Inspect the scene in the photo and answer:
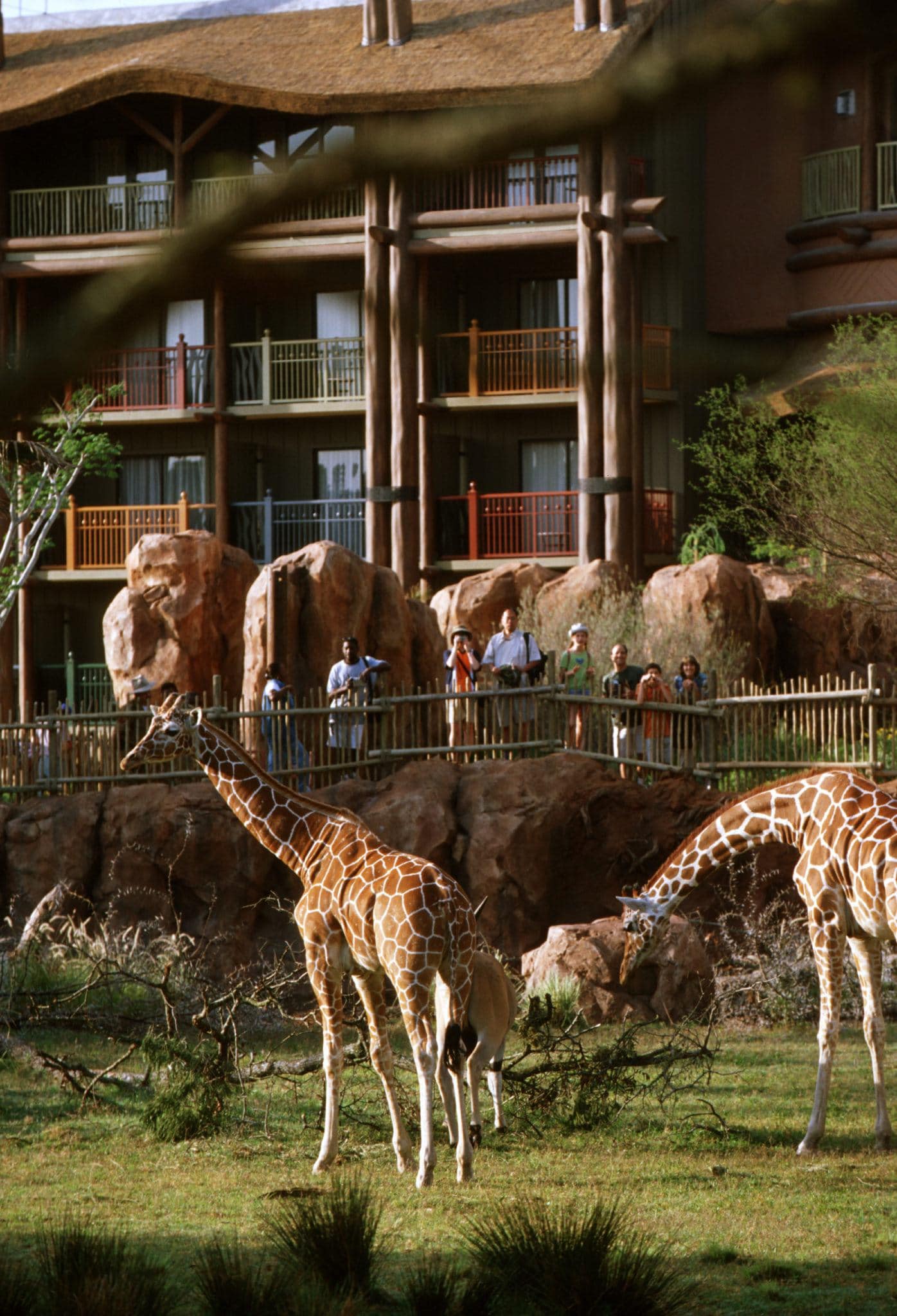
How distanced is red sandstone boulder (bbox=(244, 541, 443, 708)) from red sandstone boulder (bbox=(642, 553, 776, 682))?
3.72 m

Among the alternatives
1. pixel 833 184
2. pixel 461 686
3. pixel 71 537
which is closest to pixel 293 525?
pixel 71 537

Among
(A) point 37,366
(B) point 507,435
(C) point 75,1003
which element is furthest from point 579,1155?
(B) point 507,435

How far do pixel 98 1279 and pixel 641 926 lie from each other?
520 centimetres

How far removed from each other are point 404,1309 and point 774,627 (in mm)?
19593

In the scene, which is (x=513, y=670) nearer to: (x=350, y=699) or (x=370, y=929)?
(x=350, y=699)

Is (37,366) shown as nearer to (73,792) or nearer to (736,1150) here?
(736,1150)

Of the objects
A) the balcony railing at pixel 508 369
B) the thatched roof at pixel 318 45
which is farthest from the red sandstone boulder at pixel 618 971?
the balcony railing at pixel 508 369

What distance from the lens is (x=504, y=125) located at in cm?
160

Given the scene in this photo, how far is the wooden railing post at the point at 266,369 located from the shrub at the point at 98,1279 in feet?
79.7

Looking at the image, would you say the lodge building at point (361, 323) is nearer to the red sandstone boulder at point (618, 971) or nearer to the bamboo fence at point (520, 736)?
the bamboo fence at point (520, 736)

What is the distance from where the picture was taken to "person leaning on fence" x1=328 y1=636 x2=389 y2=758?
680 inches

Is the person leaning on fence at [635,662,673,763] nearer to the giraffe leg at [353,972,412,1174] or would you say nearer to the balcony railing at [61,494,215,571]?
the giraffe leg at [353,972,412,1174]

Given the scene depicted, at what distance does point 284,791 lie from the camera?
959 cm

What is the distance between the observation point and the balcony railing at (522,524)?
28.3 metres
